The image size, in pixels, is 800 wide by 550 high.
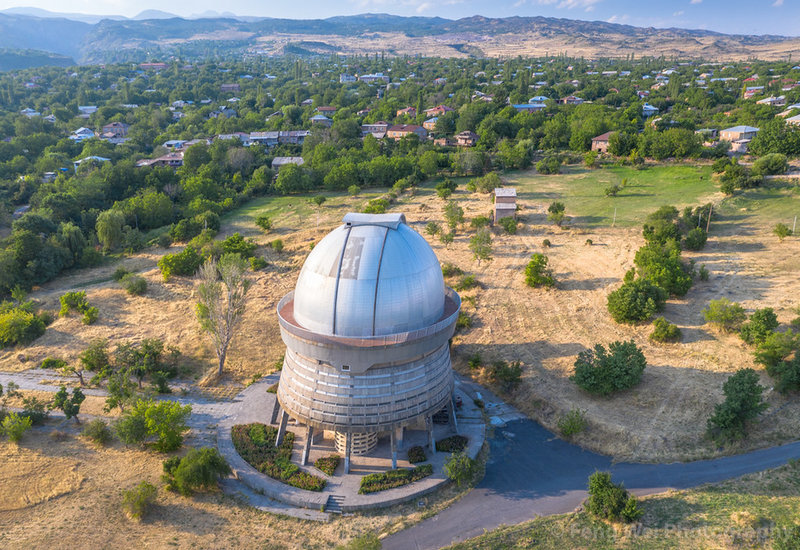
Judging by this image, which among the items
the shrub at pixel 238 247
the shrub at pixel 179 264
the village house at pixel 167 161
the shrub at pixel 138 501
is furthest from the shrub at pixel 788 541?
the village house at pixel 167 161

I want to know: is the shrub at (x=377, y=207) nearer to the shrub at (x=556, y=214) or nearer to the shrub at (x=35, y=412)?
the shrub at (x=556, y=214)

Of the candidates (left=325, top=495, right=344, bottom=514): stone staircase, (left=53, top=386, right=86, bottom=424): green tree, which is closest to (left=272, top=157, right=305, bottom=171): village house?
(left=53, top=386, right=86, bottom=424): green tree

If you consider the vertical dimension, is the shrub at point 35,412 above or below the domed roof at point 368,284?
below

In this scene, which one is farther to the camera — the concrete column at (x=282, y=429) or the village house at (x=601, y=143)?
the village house at (x=601, y=143)

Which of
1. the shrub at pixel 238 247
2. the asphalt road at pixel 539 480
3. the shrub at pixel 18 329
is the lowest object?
the shrub at pixel 18 329

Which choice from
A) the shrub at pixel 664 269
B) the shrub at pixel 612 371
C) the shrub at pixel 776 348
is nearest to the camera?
the shrub at pixel 776 348

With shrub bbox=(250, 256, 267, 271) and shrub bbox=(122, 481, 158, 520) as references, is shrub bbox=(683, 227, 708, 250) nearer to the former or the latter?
shrub bbox=(250, 256, 267, 271)

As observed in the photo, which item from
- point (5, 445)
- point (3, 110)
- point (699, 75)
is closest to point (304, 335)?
point (5, 445)
